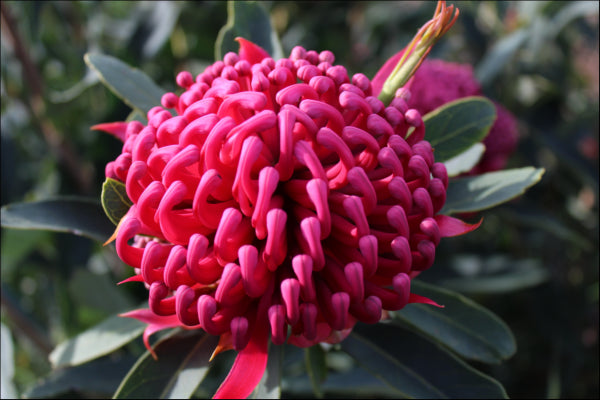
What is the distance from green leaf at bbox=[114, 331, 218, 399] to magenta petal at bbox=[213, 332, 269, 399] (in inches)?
8.6

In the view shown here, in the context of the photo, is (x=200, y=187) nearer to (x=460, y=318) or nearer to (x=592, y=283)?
(x=460, y=318)

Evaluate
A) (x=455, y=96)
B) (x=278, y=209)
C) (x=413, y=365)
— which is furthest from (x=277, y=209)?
(x=455, y=96)

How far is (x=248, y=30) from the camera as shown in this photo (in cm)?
145

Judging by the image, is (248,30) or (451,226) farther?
(248,30)

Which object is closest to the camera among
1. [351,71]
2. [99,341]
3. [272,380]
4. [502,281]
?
[272,380]

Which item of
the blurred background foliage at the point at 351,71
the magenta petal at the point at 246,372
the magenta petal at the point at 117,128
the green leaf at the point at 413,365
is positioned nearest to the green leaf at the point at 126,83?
the magenta petal at the point at 117,128

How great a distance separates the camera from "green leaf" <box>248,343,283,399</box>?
1.15 m

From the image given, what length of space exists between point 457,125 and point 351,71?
3.57 feet

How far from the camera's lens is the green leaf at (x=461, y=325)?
4.33 feet

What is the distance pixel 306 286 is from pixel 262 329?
0.54 feet

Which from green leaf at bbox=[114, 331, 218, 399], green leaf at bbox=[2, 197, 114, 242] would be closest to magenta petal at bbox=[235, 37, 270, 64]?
green leaf at bbox=[2, 197, 114, 242]

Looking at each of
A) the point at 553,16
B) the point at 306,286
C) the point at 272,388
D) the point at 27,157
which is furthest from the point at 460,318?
the point at 27,157

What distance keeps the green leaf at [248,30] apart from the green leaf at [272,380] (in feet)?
2.46

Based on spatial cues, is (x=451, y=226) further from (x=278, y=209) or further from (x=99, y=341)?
(x=99, y=341)
